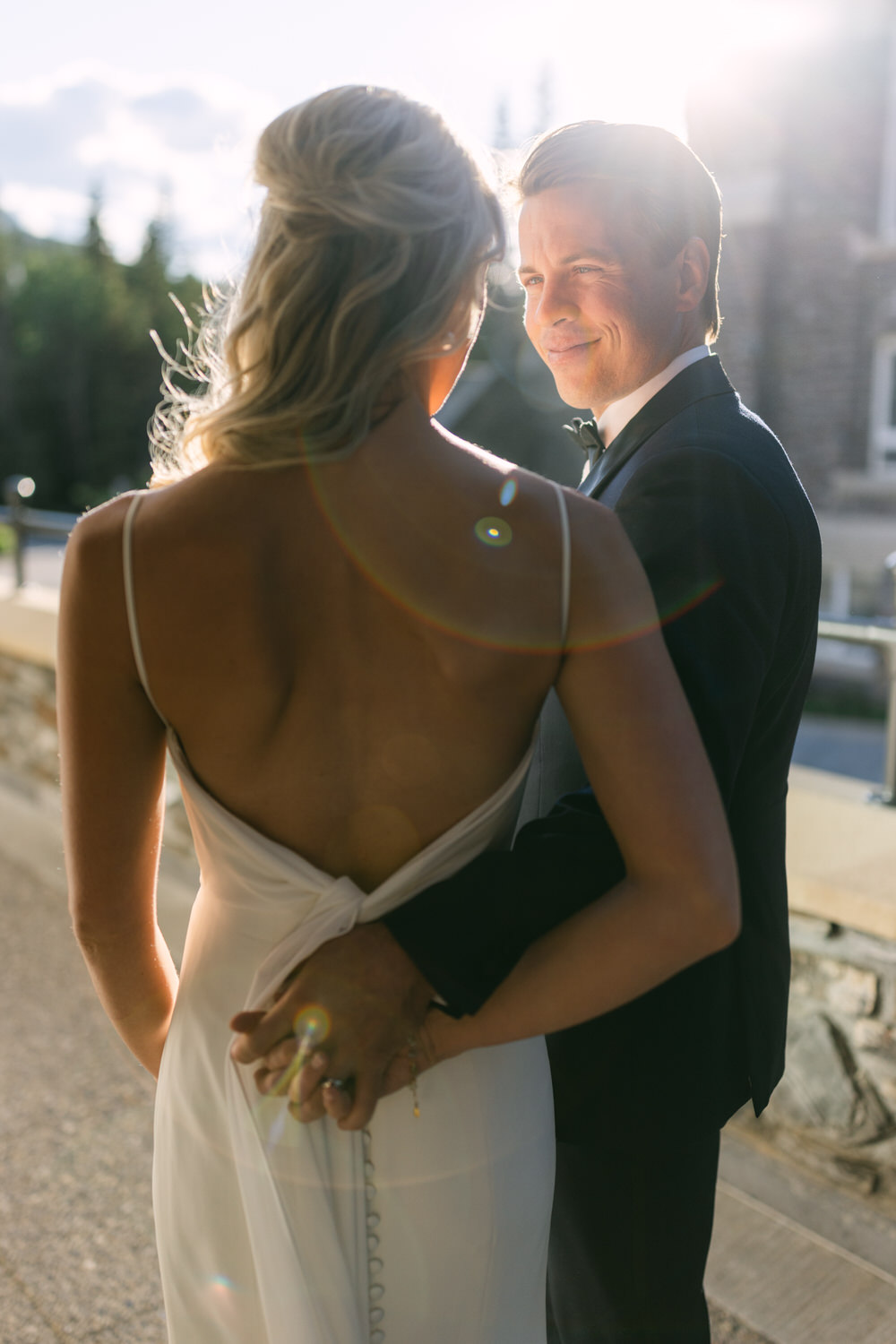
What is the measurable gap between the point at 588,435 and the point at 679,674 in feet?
2.45

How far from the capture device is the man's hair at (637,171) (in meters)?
1.89

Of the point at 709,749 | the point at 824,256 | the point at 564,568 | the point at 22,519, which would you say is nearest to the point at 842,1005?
the point at 709,749

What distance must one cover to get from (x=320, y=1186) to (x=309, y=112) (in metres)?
1.27

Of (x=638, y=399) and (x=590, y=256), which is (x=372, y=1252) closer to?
(x=638, y=399)

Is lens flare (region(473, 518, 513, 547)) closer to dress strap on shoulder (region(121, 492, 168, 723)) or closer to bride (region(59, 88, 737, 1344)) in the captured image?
bride (region(59, 88, 737, 1344))

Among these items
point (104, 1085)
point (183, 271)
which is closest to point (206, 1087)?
point (104, 1085)

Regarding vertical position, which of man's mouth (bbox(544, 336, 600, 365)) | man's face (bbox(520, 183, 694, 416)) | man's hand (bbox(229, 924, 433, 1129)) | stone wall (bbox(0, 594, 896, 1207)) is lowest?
stone wall (bbox(0, 594, 896, 1207))

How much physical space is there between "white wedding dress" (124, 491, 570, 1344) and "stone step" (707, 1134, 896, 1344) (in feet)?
4.90

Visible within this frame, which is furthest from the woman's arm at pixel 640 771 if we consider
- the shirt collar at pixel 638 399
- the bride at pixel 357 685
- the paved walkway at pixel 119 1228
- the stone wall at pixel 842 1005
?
the paved walkway at pixel 119 1228

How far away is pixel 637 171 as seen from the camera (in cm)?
190

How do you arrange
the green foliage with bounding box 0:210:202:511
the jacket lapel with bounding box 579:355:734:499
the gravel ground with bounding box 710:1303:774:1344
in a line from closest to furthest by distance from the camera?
the jacket lapel with bounding box 579:355:734:499
the gravel ground with bounding box 710:1303:774:1344
the green foliage with bounding box 0:210:202:511

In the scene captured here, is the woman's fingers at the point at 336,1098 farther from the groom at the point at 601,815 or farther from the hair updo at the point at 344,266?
the hair updo at the point at 344,266

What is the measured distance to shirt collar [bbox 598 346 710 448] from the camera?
1.94 metres

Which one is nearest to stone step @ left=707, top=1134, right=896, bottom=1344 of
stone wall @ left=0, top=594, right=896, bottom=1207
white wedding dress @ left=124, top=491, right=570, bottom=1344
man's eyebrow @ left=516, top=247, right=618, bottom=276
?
stone wall @ left=0, top=594, right=896, bottom=1207
